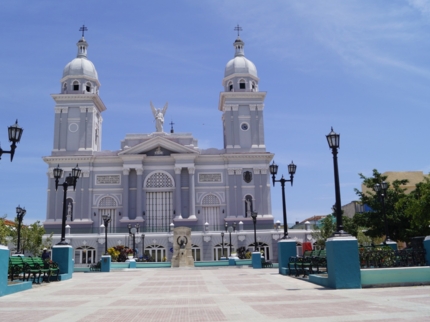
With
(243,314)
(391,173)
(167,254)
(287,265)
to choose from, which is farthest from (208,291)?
(391,173)

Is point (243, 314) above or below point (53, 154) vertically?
below

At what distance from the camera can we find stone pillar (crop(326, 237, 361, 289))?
14055 mm

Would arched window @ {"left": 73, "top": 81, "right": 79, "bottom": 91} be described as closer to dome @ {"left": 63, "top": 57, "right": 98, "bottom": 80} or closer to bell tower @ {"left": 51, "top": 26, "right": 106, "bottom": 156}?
bell tower @ {"left": 51, "top": 26, "right": 106, "bottom": 156}

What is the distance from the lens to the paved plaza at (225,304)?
30.6 ft

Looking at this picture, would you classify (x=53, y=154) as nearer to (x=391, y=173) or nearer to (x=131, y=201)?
(x=131, y=201)

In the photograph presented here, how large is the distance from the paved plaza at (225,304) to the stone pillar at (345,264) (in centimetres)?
52

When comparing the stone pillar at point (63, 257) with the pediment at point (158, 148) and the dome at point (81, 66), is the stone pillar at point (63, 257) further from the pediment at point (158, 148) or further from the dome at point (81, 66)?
the dome at point (81, 66)

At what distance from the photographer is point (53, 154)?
55375mm

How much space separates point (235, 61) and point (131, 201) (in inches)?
877

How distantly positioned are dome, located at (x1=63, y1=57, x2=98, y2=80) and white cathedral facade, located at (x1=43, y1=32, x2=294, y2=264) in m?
0.13

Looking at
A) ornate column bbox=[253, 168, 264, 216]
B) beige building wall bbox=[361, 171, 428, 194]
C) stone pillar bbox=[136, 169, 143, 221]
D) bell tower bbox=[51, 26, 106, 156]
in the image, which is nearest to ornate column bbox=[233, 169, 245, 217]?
ornate column bbox=[253, 168, 264, 216]

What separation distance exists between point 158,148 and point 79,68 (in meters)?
14.4

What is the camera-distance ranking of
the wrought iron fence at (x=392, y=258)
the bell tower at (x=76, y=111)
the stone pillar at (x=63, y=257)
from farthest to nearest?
1. the bell tower at (x=76, y=111)
2. the stone pillar at (x=63, y=257)
3. the wrought iron fence at (x=392, y=258)

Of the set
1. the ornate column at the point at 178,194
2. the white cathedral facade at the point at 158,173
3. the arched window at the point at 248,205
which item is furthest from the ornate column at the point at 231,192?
the ornate column at the point at 178,194
